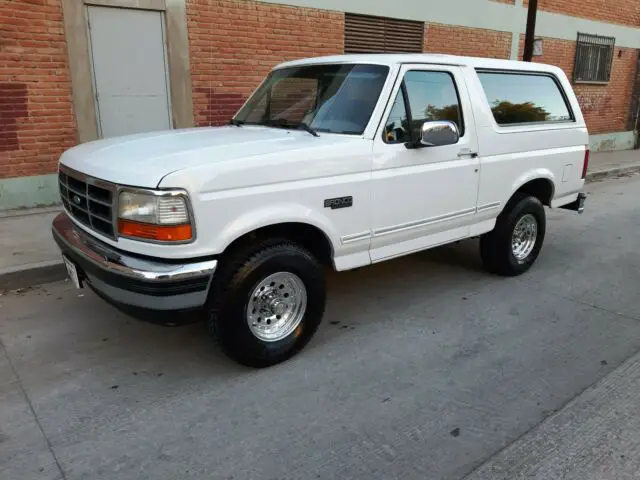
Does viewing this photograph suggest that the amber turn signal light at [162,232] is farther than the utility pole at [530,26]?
No

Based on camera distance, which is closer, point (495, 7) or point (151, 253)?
point (151, 253)

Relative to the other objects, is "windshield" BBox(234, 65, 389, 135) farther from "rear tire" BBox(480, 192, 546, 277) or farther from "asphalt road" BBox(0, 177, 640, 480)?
"rear tire" BBox(480, 192, 546, 277)

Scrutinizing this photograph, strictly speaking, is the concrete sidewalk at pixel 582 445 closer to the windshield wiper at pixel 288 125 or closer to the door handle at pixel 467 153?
the door handle at pixel 467 153

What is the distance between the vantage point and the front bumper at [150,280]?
9.63ft

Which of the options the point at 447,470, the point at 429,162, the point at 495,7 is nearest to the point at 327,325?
the point at 429,162

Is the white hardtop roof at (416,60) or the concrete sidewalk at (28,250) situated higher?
the white hardtop roof at (416,60)

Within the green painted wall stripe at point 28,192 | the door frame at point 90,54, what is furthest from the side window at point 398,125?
the green painted wall stripe at point 28,192

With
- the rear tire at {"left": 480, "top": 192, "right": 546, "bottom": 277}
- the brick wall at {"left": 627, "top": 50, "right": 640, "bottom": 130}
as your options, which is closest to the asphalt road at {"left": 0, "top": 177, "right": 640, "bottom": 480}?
the rear tire at {"left": 480, "top": 192, "right": 546, "bottom": 277}

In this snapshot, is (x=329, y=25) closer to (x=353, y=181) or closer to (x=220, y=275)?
(x=353, y=181)

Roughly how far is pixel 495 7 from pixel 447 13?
1809mm

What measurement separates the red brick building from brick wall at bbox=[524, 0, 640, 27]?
3833 millimetres

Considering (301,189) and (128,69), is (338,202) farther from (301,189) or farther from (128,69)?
(128,69)

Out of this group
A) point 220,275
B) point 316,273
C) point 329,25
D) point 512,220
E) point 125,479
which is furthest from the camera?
point 329,25

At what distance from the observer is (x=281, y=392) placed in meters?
3.26
